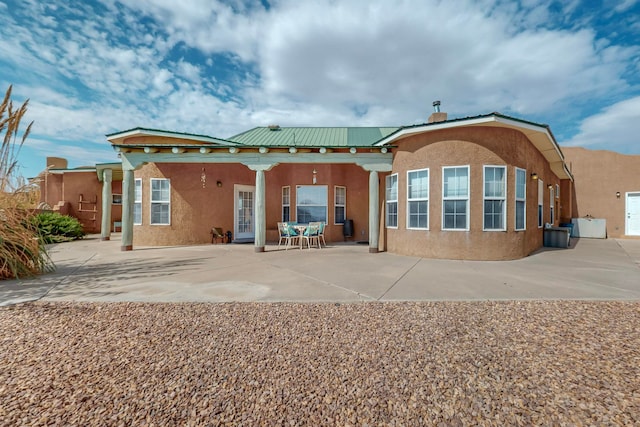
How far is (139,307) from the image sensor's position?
388 centimetres

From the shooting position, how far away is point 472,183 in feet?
24.8

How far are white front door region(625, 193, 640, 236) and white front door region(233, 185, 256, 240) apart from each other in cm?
2060

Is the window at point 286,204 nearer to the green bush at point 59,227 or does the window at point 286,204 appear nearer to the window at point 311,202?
the window at point 311,202

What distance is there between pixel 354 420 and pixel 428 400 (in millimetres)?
615

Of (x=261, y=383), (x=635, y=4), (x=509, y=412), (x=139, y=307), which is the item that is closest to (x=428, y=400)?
(x=509, y=412)

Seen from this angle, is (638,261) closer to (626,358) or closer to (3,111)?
(626,358)

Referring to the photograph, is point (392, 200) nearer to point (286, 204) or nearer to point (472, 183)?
point (472, 183)

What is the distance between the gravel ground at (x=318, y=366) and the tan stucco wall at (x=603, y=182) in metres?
17.4

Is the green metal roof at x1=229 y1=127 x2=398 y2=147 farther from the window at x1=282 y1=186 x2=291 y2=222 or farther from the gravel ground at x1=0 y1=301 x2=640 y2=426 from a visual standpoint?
the gravel ground at x1=0 y1=301 x2=640 y2=426

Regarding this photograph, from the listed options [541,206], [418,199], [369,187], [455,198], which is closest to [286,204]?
[369,187]

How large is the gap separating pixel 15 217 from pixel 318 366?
677 cm

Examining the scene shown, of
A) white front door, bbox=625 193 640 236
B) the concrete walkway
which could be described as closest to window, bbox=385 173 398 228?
the concrete walkway

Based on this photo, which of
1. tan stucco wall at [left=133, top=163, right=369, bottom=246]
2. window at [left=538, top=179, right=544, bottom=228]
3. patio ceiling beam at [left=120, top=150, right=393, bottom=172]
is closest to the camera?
patio ceiling beam at [left=120, top=150, right=393, bottom=172]

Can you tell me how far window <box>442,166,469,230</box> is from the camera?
764cm
